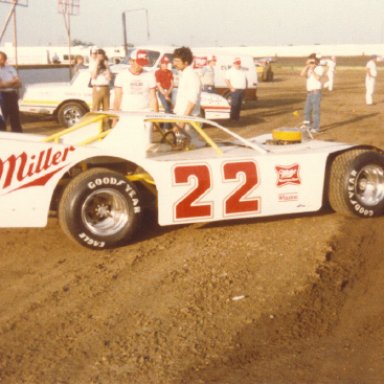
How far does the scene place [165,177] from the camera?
5.59 m

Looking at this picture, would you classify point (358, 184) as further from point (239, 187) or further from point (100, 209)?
point (100, 209)

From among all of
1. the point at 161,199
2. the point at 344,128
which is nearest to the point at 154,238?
the point at 161,199

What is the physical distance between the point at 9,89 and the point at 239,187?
583cm

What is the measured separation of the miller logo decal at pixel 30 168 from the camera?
5191 mm

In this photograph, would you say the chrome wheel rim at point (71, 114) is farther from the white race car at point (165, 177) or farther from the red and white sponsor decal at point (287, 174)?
the red and white sponsor decal at point (287, 174)

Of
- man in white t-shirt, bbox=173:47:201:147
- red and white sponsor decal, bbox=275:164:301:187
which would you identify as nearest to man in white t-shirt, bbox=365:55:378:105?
man in white t-shirt, bbox=173:47:201:147

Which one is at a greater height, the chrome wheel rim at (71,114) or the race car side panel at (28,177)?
the race car side panel at (28,177)

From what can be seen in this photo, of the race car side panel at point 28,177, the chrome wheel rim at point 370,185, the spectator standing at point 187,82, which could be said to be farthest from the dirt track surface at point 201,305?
the spectator standing at point 187,82

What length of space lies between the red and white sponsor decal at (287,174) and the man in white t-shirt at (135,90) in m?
2.58

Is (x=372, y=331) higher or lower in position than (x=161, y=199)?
lower

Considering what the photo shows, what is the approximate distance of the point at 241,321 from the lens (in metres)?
4.10

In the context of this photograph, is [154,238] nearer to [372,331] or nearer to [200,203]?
Result: [200,203]

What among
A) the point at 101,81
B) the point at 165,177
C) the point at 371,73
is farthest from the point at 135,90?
the point at 371,73

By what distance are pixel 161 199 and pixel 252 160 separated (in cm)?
94
